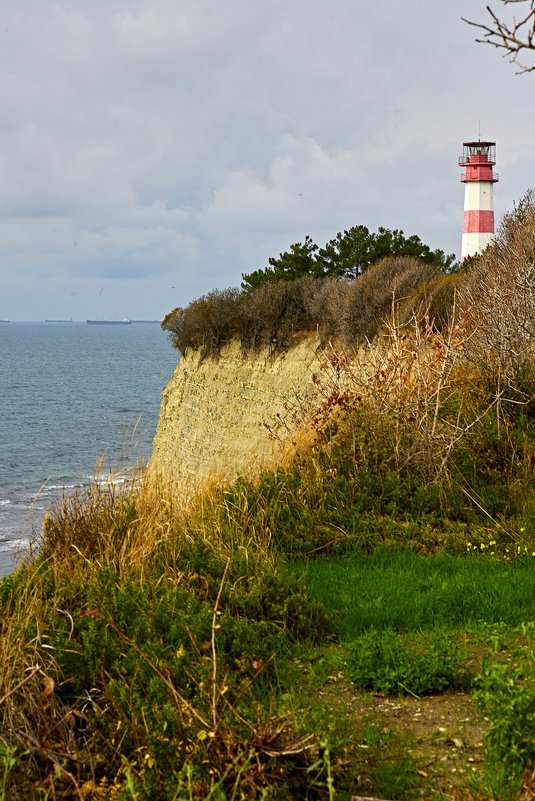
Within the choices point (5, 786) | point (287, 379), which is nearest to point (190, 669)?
point (5, 786)

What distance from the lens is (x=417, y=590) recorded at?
5.96 meters

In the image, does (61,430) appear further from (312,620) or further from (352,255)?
(312,620)

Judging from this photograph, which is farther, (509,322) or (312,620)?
(509,322)

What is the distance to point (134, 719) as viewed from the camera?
3629 millimetres

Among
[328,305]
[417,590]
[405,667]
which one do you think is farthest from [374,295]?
[405,667]

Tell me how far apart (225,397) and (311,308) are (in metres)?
5.03

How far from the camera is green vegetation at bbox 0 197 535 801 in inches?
133

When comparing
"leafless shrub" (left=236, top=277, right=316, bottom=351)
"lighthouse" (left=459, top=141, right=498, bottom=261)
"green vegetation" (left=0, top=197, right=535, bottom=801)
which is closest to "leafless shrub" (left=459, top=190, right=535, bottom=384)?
"green vegetation" (left=0, top=197, right=535, bottom=801)

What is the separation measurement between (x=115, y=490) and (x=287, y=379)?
59.1 feet

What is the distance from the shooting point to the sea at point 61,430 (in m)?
22.0

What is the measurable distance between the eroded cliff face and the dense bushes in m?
0.69

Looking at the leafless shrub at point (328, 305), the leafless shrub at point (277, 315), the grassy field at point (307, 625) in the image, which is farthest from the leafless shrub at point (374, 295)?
the grassy field at point (307, 625)

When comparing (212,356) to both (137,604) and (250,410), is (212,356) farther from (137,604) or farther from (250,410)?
(137,604)

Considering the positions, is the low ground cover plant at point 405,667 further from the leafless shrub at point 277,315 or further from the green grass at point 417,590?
the leafless shrub at point 277,315
